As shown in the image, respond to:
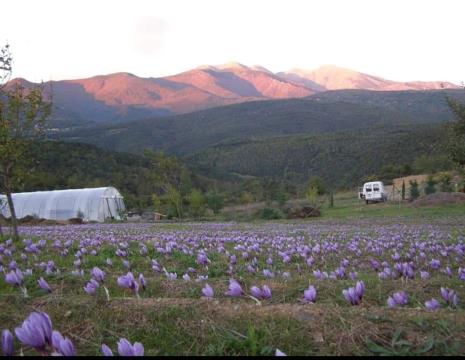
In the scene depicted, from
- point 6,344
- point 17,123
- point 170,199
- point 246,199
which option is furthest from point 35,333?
point 246,199

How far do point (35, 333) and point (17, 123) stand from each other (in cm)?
1302

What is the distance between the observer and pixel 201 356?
2.72m

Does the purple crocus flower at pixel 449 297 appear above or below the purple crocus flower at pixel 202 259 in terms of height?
above

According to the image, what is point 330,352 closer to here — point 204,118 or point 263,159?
point 263,159

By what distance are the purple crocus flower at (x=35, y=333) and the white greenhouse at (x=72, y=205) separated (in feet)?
133

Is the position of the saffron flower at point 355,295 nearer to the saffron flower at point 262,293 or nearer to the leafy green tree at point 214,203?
the saffron flower at point 262,293

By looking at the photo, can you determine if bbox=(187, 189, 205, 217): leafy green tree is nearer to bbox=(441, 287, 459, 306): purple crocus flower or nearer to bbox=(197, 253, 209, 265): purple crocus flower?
bbox=(197, 253, 209, 265): purple crocus flower

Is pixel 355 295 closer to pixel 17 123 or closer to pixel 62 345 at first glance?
pixel 62 345

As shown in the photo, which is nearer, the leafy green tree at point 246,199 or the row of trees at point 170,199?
the row of trees at point 170,199

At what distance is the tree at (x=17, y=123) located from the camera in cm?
1352

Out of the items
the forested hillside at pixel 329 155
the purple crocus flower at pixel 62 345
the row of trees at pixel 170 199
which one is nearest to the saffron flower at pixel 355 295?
the purple crocus flower at pixel 62 345

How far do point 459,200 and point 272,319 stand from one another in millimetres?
33264

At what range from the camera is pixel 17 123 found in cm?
1410

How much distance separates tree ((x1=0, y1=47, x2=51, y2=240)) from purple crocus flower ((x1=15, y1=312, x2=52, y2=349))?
1191 centimetres
